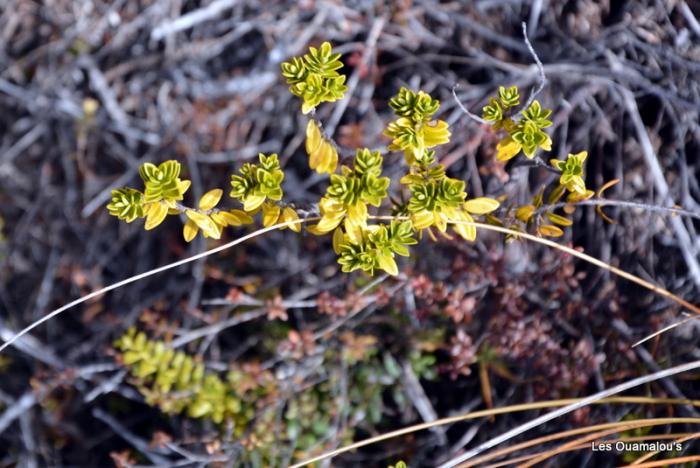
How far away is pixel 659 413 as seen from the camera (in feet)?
5.25

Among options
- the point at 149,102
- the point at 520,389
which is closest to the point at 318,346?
the point at 520,389

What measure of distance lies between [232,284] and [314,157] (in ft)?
3.74

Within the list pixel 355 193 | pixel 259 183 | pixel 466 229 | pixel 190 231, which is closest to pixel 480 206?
pixel 466 229

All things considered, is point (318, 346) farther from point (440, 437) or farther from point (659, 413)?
point (659, 413)

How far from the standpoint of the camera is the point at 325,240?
2.11 metres

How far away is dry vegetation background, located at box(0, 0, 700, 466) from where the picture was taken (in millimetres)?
1715

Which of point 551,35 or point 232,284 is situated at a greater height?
point 551,35

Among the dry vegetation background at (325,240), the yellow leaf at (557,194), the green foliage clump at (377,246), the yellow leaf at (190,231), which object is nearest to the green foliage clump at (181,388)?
the dry vegetation background at (325,240)

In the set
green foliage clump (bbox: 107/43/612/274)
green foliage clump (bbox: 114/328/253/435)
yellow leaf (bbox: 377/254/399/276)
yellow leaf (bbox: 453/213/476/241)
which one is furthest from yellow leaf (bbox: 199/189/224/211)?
green foliage clump (bbox: 114/328/253/435)

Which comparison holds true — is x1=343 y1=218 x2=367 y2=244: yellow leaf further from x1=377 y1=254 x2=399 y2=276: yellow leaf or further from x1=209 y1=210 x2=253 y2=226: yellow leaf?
x1=209 y1=210 x2=253 y2=226: yellow leaf

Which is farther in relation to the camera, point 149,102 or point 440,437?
point 149,102

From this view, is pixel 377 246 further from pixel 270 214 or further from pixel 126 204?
pixel 126 204

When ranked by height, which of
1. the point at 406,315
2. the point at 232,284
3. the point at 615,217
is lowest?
the point at 232,284

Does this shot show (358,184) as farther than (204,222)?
No
